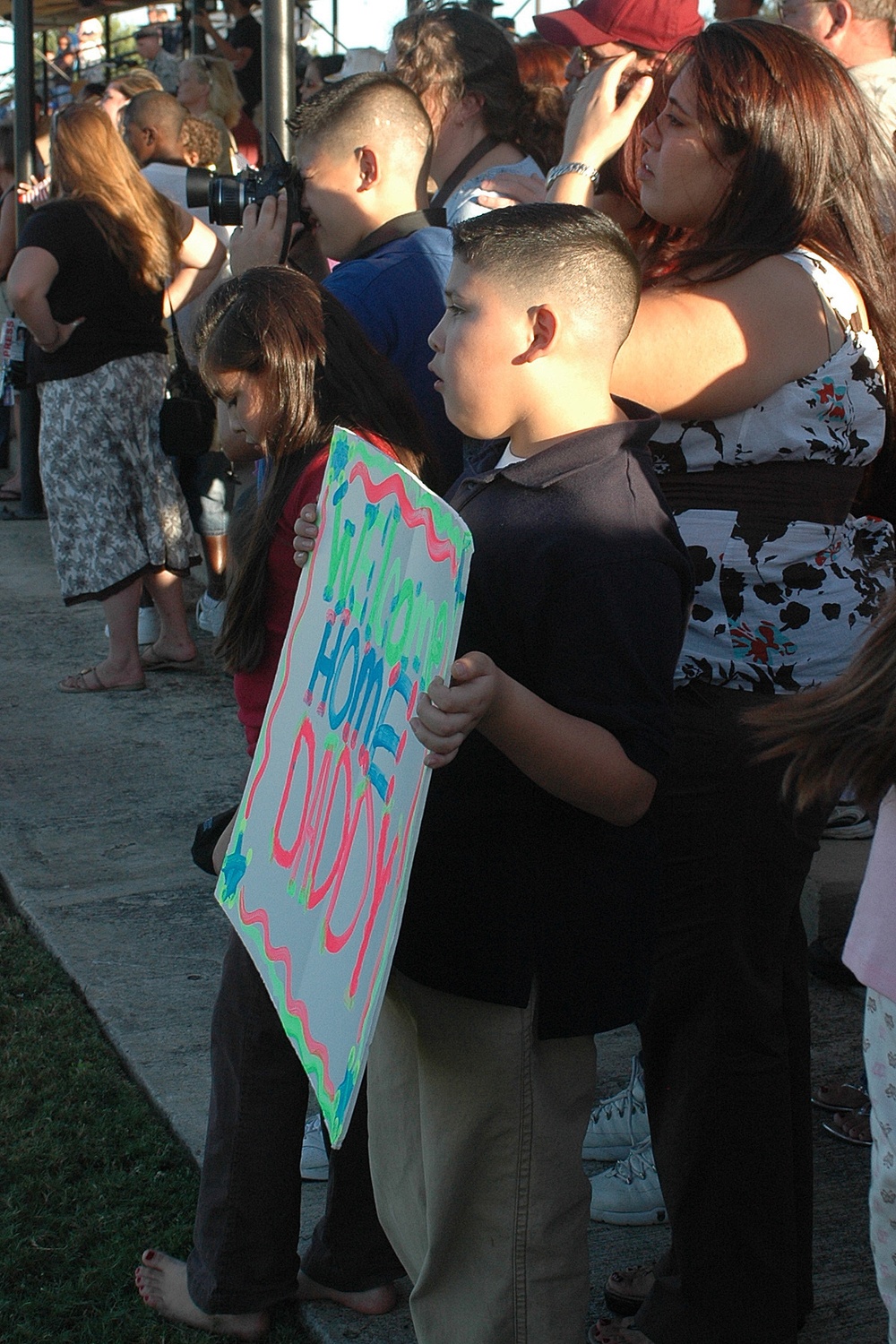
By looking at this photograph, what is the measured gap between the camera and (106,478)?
216 inches

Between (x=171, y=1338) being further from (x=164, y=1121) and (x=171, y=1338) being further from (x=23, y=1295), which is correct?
(x=164, y=1121)

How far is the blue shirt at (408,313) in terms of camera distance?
109 inches

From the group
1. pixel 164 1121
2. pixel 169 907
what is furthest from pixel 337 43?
pixel 164 1121

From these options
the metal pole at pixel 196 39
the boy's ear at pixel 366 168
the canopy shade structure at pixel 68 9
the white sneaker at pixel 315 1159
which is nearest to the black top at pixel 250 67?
the metal pole at pixel 196 39

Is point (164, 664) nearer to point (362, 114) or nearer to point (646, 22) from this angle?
point (362, 114)

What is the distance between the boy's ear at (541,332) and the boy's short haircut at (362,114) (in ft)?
4.94

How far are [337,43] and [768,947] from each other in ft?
43.3

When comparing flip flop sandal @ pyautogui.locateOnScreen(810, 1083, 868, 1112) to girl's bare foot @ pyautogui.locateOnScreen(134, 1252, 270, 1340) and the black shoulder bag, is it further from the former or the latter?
the black shoulder bag

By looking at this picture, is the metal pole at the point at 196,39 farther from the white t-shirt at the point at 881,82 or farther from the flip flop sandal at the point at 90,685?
the white t-shirt at the point at 881,82

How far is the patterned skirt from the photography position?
215 inches

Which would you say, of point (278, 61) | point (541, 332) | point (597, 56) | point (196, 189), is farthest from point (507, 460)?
point (278, 61)

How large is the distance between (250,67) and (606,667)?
10.5 metres

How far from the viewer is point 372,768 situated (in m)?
1.66

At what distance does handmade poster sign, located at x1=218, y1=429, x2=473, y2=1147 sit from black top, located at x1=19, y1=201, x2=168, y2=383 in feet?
12.1
